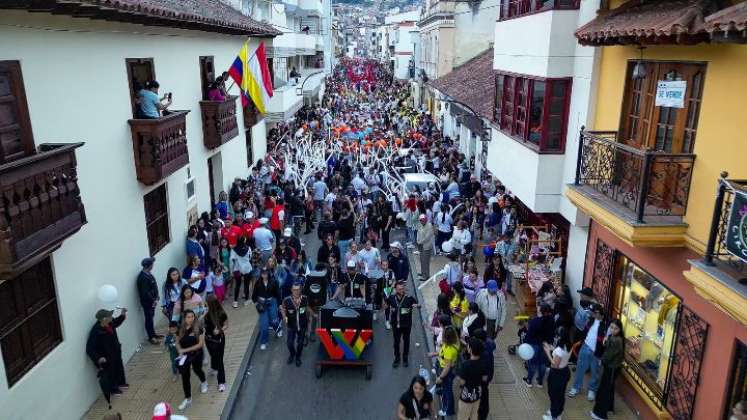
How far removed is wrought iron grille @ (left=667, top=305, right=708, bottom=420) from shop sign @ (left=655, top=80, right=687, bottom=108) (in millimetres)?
2635

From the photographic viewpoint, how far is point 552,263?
11461 millimetres

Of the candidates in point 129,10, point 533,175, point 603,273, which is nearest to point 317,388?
point 603,273

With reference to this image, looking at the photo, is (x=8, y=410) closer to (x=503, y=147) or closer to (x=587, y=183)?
(x=587, y=183)

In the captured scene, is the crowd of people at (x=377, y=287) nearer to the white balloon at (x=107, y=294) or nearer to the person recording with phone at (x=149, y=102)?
the white balloon at (x=107, y=294)

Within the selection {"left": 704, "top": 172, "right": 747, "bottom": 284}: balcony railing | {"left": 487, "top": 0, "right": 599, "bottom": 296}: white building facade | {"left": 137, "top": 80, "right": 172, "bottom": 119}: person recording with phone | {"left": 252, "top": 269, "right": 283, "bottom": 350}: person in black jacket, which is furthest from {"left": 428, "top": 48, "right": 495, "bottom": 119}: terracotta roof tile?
{"left": 704, "top": 172, "right": 747, "bottom": 284}: balcony railing

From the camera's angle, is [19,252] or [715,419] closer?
[19,252]

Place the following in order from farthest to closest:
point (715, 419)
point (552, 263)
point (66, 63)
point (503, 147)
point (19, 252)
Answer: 1. point (503, 147)
2. point (552, 263)
3. point (66, 63)
4. point (715, 419)
5. point (19, 252)

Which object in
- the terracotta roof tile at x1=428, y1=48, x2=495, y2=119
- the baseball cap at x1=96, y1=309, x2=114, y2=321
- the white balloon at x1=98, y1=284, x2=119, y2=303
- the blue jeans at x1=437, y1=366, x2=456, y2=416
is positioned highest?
the terracotta roof tile at x1=428, y1=48, x2=495, y2=119

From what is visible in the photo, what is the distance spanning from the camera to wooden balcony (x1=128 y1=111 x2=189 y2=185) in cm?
998

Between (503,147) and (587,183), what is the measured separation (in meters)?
4.28

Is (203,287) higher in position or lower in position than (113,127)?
lower

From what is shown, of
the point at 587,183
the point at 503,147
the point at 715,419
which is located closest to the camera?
the point at 715,419

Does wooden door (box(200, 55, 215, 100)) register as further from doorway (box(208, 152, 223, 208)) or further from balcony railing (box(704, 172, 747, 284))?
balcony railing (box(704, 172, 747, 284))

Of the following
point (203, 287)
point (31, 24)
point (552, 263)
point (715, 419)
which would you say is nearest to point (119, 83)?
point (31, 24)
